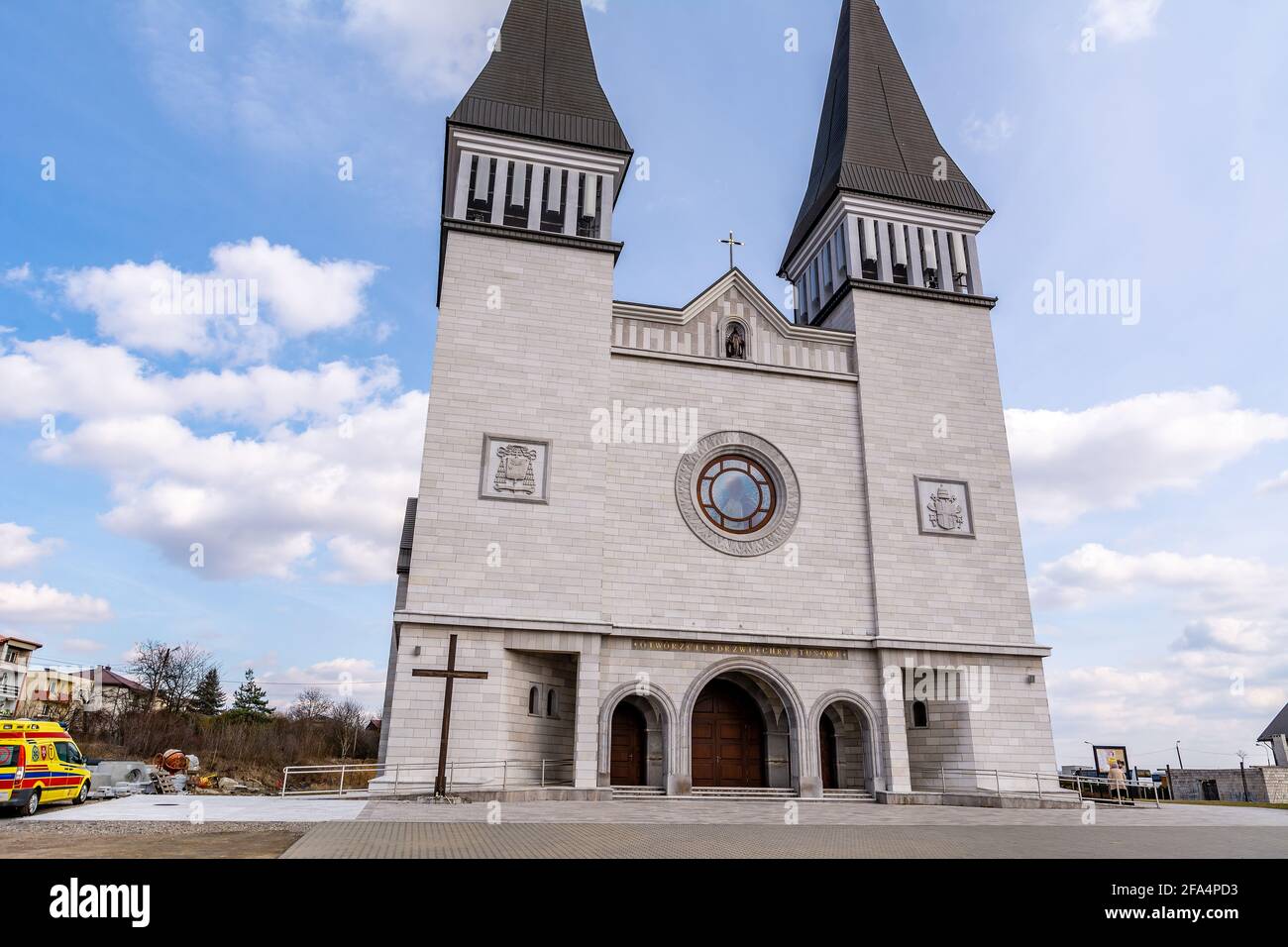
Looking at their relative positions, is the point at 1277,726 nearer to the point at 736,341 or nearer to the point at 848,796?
the point at 848,796

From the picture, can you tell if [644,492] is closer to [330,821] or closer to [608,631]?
[608,631]

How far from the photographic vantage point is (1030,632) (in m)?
20.5

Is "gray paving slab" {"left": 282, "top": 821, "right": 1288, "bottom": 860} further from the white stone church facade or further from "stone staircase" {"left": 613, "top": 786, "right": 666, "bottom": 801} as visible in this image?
the white stone church facade

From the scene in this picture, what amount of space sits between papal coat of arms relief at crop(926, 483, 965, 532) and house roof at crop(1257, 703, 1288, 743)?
3268 centimetres

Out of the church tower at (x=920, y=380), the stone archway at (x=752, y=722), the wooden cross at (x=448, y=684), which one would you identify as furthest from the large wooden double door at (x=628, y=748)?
the church tower at (x=920, y=380)

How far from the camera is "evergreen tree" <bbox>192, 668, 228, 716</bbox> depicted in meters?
53.8

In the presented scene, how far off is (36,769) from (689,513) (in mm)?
13427

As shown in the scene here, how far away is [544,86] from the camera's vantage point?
2297cm

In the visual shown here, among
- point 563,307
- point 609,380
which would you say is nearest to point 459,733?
point 609,380

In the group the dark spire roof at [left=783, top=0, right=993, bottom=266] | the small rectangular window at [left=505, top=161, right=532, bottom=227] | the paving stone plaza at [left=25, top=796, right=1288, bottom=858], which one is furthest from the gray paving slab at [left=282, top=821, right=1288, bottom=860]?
the dark spire roof at [left=783, top=0, right=993, bottom=266]

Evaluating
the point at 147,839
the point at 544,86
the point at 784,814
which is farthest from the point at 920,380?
the point at 147,839

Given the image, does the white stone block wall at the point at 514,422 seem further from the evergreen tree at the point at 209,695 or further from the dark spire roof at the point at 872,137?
the evergreen tree at the point at 209,695
